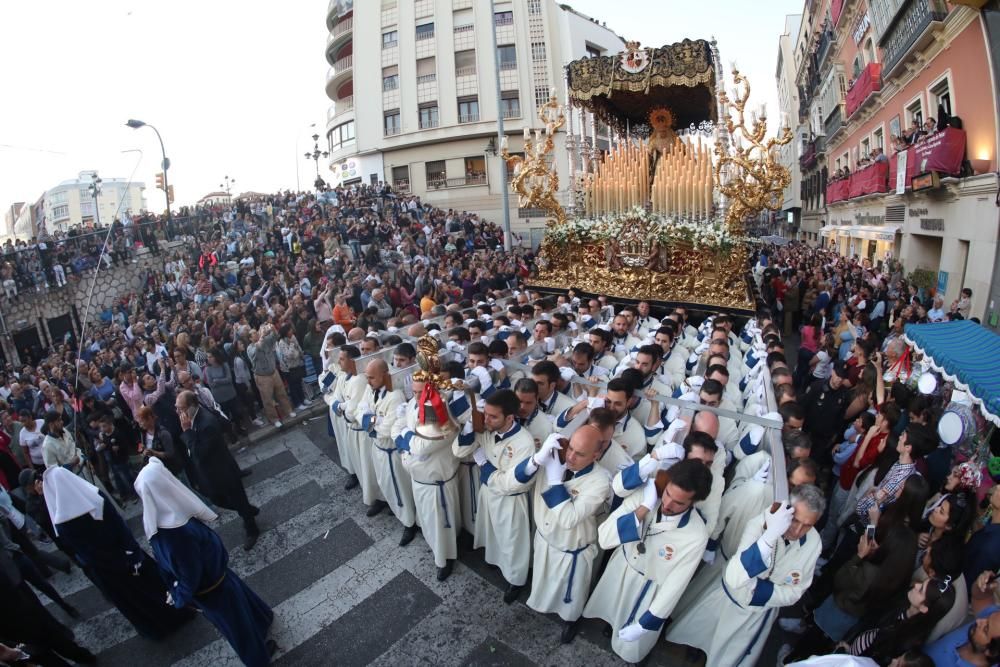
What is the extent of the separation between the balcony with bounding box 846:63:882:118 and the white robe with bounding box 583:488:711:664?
1860 cm

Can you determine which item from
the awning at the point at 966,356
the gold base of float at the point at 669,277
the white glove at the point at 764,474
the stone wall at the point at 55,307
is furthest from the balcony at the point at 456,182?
the white glove at the point at 764,474

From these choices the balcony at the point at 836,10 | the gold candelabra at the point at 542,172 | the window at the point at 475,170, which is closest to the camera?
the gold candelabra at the point at 542,172

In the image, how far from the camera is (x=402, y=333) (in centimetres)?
737

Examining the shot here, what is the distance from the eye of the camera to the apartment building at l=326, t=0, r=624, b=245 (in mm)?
28375

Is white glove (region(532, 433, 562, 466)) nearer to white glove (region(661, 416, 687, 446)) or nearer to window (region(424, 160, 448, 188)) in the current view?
white glove (region(661, 416, 687, 446))

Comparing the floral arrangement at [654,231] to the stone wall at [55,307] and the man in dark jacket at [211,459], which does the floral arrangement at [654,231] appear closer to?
the man in dark jacket at [211,459]

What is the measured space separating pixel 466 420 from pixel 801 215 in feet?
138

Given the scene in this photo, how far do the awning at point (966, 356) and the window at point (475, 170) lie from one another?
2600 cm

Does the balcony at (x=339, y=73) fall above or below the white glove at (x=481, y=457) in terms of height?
above

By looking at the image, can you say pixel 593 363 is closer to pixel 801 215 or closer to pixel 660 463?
pixel 660 463

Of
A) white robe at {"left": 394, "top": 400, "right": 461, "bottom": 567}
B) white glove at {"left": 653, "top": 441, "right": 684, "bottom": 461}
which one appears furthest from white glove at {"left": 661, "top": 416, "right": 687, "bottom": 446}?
white robe at {"left": 394, "top": 400, "right": 461, "bottom": 567}

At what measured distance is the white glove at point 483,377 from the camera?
195 inches

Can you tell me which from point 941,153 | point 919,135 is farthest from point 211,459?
point 919,135

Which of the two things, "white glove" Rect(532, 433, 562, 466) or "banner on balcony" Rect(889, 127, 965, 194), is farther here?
"banner on balcony" Rect(889, 127, 965, 194)
